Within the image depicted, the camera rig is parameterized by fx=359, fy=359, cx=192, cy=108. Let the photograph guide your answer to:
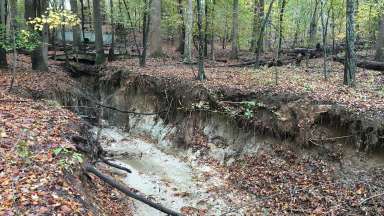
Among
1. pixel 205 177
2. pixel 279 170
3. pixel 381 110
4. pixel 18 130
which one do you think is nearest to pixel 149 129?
pixel 205 177

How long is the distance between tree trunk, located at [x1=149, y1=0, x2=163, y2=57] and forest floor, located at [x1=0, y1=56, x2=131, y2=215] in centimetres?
1243

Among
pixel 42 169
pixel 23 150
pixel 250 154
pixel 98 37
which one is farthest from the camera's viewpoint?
pixel 98 37

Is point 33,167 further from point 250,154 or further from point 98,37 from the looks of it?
point 98,37

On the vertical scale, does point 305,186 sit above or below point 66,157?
below

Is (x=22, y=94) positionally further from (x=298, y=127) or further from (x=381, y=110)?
(x=381, y=110)

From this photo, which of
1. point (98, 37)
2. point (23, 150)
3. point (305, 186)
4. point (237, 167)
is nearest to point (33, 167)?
point (23, 150)

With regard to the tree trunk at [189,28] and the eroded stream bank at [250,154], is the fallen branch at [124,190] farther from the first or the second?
the tree trunk at [189,28]

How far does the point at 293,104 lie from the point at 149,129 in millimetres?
7011

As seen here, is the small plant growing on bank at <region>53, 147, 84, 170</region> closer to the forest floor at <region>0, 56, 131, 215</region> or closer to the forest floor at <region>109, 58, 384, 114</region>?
the forest floor at <region>0, 56, 131, 215</region>

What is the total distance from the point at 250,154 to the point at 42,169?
22.9 feet

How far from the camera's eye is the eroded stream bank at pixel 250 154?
8898 millimetres

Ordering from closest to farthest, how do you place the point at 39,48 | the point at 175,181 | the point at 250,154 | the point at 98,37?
the point at 175,181, the point at 250,154, the point at 39,48, the point at 98,37

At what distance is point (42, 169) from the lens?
6.04 m

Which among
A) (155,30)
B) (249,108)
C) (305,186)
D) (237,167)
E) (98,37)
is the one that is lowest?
(237,167)
